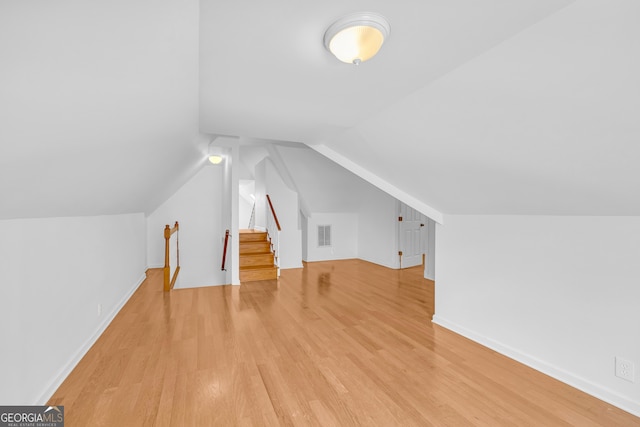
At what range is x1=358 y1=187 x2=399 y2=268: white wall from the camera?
684 cm

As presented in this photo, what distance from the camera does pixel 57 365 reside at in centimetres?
225

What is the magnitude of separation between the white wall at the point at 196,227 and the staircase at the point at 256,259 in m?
0.96

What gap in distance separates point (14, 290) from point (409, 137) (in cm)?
284

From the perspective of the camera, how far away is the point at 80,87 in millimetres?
1160

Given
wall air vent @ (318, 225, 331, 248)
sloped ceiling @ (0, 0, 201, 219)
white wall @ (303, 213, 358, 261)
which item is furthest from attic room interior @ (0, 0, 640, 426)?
wall air vent @ (318, 225, 331, 248)

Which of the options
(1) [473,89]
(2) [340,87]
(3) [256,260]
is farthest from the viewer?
(3) [256,260]

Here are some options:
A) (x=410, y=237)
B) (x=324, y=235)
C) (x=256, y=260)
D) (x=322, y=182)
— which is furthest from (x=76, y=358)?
(x=410, y=237)

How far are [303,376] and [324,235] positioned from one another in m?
5.52

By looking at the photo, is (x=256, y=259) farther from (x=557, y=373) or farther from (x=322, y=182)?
(x=557, y=373)

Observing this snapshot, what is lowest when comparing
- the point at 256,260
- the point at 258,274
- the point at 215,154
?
the point at 258,274

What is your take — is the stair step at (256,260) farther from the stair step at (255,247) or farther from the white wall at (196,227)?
the white wall at (196,227)

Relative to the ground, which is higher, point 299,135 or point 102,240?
point 299,135

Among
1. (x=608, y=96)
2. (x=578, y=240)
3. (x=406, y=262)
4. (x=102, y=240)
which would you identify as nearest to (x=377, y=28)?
(x=608, y=96)

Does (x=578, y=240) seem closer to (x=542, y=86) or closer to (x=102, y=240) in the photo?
(x=542, y=86)
